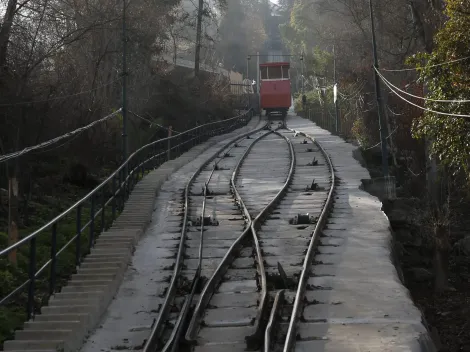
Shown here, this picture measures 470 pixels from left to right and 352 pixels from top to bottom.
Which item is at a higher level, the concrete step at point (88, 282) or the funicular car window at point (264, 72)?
the funicular car window at point (264, 72)

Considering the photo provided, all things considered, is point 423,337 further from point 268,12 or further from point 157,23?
point 268,12

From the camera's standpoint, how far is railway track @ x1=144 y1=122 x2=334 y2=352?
29.2 feet

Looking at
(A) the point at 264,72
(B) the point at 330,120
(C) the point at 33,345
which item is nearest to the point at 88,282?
(C) the point at 33,345

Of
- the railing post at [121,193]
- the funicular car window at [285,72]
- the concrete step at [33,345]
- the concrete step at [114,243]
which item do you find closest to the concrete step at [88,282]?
the concrete step at [114,243]

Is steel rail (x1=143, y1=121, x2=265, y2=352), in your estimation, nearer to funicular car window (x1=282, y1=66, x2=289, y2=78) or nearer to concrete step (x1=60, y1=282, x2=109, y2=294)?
concrete step (x1=60, y1=282, x2=109, y2=294)

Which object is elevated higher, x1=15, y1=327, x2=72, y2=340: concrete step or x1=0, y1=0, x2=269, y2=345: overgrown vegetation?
x1=0, y1=0, x2=269, y2=345: overgrown vegetation

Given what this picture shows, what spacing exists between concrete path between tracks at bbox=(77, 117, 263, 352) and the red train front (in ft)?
122

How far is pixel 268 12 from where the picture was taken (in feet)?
465

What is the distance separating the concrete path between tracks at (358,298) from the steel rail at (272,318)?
13.2 inches

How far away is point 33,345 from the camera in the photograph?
8234 millimetres

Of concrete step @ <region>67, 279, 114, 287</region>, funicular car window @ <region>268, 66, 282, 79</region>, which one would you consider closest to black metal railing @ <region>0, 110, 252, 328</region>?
concrete step @ <region>67, 279, 114, 287</region>

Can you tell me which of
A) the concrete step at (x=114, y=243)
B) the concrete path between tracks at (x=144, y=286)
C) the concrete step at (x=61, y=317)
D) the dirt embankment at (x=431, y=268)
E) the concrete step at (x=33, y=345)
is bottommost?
the dirt embankment at (x=431, y=268)

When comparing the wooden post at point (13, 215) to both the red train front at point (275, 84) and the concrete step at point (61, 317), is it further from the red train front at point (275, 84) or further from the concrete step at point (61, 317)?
the red train front at point (275, 84)

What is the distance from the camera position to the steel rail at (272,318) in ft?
26.5
